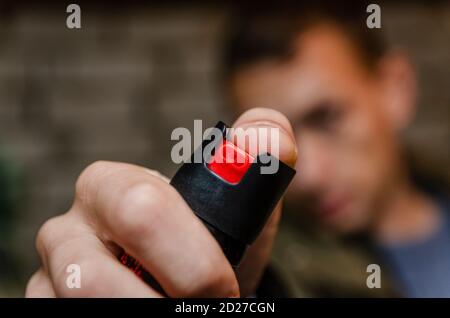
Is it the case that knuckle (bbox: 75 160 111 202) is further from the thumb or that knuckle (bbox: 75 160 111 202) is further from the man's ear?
the man's ear

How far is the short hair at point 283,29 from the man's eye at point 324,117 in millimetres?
160

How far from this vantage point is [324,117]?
140 cm

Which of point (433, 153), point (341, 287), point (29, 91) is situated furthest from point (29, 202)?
point (433, 153)

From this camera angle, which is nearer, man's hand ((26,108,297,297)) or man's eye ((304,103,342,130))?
man's hand ((26,108,297,297))

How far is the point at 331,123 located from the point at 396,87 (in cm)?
34

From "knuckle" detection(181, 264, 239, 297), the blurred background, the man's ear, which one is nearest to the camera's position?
"knuckle" detection(181, 264, 239, 297)

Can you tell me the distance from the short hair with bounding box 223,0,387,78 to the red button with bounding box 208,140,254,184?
1.08 m

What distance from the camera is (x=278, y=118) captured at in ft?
1.44

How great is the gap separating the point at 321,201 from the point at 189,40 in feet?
2.22

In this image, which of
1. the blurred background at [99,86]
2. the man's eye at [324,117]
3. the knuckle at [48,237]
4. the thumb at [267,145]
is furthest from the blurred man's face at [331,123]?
the knuckle at [48,237]

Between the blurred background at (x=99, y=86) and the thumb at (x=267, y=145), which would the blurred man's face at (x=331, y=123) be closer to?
the blurred background at (x=99, y=86)

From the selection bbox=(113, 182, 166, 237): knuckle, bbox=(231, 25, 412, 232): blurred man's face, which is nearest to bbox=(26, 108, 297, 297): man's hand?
bbox=(113, 182, 166, 237): knuckle

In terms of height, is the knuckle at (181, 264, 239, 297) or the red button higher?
the red button

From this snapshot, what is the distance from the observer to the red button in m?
0.38
